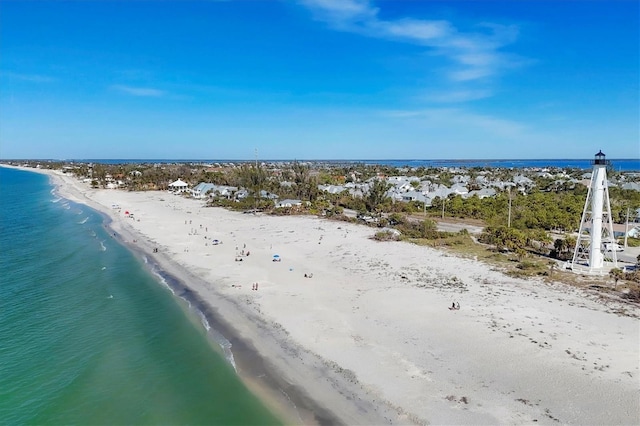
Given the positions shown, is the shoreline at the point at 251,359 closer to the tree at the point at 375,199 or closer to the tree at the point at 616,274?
the tree at the point at 616,274

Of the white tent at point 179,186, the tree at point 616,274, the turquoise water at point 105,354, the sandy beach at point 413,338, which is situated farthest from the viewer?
the white tent at point 179,186

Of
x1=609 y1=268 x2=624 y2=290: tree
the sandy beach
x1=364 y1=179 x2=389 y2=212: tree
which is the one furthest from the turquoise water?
x1=364 y1=179 x2=389 y2=212: tree

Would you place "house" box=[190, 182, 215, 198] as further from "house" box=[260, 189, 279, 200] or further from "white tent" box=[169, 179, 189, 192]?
"house" box=[260, 189, 279, 200]

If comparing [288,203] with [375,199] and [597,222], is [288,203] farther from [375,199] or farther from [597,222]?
[597,222]

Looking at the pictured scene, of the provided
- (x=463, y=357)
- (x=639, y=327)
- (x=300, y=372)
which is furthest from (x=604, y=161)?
(x=300, y=372)

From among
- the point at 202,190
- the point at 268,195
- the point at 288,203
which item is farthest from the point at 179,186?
the point at 288,203

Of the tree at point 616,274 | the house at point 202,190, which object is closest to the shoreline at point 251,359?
the tree at point 616,274
